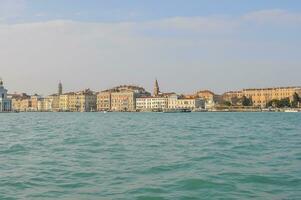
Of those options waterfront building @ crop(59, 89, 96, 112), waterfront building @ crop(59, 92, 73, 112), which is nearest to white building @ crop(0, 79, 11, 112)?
waterfront building @ crop(59, 92, 73, 112)

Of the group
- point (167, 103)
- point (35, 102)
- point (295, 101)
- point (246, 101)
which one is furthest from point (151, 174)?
point (35, 102)

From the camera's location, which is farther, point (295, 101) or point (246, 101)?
point (246, 101)

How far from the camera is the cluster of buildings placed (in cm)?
13800

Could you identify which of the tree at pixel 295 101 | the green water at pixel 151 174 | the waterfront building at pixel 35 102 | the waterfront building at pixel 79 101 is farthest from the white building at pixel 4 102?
the green water at pixel 151 174

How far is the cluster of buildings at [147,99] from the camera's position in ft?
453

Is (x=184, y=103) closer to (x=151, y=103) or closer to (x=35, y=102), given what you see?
(x=151, y=103)

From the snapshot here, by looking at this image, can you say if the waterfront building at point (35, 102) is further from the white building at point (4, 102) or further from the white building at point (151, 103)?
the white building at point (151, 103)

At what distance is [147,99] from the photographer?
143 meters

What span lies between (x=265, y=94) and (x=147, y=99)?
31.4 m

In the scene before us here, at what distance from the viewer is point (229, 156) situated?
13.5 metres

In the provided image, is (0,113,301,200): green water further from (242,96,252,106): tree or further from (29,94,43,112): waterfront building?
(29,94,43,112): waterfront building

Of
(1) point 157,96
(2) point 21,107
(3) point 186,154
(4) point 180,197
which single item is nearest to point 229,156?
(3) point 186,154

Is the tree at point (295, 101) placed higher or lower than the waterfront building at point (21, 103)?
lower

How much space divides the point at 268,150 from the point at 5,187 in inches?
346
